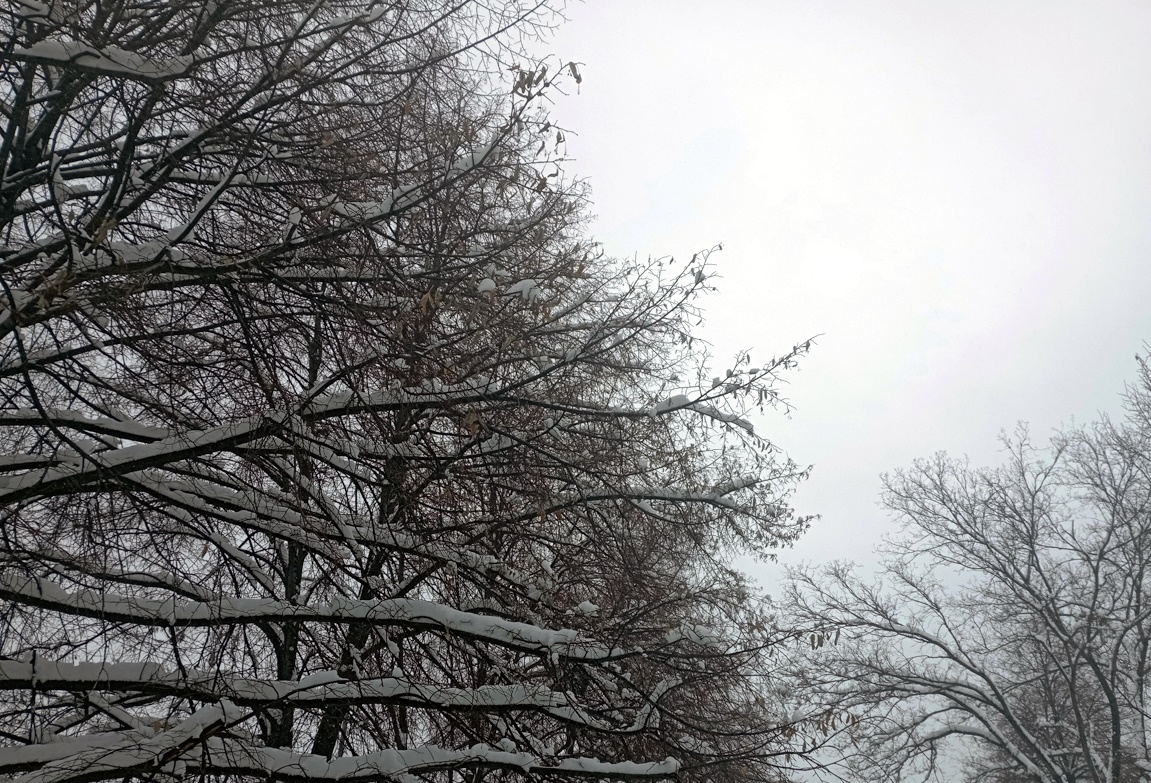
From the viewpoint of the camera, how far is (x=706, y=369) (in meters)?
5.22

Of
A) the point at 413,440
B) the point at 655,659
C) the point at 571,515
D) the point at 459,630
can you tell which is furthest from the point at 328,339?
the point at 655,659

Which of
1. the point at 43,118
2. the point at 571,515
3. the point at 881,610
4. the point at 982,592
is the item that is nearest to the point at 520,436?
the point at 571,515

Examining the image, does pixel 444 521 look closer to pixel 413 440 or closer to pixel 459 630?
pixel 413 440

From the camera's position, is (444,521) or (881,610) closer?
(444,521)

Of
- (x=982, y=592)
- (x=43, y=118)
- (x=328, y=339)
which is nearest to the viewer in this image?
(x=43, y=118)

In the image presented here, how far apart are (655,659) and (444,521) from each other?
4.80 ft

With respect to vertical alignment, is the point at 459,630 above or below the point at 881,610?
below

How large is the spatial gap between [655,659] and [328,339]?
98.9 inches

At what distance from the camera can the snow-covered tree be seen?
10.5ft

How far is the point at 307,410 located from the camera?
11.9ft

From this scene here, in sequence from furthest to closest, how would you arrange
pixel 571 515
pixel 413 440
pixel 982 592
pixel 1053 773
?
pixel 982 592
pixel 1053 773
pixel 571 515
pixel 413 440

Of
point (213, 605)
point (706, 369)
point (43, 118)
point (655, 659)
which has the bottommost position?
point (655, 659)

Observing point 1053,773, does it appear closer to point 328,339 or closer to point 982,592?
point 982,592

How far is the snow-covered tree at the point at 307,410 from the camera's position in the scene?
3.20m
